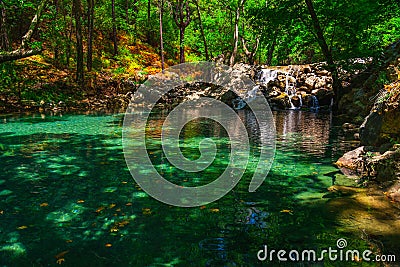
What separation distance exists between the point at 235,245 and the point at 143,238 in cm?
123

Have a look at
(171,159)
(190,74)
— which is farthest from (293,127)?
(190,74)

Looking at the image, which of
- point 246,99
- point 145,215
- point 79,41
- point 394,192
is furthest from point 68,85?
point 394,192

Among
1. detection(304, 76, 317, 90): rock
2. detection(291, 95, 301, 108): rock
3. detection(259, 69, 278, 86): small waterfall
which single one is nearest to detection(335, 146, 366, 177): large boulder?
detection(291, 95, 301, 108): rock

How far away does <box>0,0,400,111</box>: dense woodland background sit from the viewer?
1532 cm

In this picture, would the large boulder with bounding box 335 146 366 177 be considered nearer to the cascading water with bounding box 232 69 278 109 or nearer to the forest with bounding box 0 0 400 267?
the forest with bounding box 0 0 400 267

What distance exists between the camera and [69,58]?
27.5 m

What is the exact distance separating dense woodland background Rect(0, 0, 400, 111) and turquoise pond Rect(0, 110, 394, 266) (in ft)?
13.7

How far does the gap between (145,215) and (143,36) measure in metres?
35.3

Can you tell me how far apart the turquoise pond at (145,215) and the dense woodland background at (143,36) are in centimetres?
418

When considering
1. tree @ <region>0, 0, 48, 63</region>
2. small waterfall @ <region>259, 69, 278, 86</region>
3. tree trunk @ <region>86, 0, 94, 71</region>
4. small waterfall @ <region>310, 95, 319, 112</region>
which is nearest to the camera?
tree @ <region>0, 0, 48, 63</region>

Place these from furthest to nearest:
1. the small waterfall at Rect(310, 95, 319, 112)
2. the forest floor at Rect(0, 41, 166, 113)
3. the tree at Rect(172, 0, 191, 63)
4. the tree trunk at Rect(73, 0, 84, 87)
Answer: the tree at Rect(172, 0, 191, 63)
the small waterfall at Rect(310, 95, 319, 112)
the tree trunk at Rect(73, 0, 84, 87)
the forest floor at Rect(0, 41, 166, 113)

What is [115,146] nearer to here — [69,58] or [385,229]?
[385,229]

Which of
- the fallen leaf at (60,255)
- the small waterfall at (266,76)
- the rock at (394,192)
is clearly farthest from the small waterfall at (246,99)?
the fallen leaf at (60,255)

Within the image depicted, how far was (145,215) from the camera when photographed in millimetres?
5051
